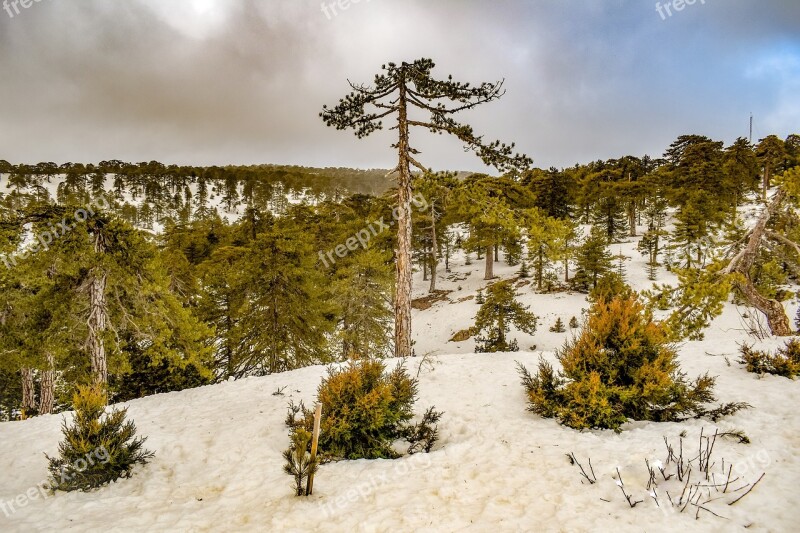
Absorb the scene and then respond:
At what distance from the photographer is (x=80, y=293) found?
30.2 ft

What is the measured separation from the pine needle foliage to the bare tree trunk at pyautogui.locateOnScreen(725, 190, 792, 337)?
4465 millimetres

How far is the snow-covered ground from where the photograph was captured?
13.9 feet

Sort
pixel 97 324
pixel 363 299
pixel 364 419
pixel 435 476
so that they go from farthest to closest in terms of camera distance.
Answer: pixel 363 299 < pixel 97 324 < pixel 364 419 < pixel 435 476

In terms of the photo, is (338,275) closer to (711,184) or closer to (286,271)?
(286,271)

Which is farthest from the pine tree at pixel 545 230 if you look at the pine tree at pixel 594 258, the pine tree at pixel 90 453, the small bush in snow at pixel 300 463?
the pine tree at pixel 594 258

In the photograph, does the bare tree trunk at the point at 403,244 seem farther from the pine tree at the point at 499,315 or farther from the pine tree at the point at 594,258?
the pine tree at the point at 594,258

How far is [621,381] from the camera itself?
22.4 ft

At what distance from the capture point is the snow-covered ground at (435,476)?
424 centimetres

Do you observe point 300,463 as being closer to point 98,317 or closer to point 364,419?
point 364,419

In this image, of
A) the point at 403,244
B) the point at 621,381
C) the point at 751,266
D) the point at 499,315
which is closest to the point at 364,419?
the point at 621,381

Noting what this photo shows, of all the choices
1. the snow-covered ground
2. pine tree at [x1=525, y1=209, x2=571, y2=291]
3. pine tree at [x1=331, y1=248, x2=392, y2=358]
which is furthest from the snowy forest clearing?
pine tree at [x1=331, y1=248, x2=392, y2=358]

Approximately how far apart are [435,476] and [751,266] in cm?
1102

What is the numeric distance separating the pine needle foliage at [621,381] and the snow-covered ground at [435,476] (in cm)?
34

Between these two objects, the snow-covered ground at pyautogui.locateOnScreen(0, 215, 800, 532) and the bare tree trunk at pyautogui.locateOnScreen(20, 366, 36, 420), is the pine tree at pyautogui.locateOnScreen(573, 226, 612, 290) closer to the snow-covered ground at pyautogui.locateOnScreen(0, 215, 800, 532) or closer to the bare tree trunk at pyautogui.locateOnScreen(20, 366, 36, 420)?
the snow-covered ground at pyautogui.locateOnScreen(0, 215, 800, 532)
